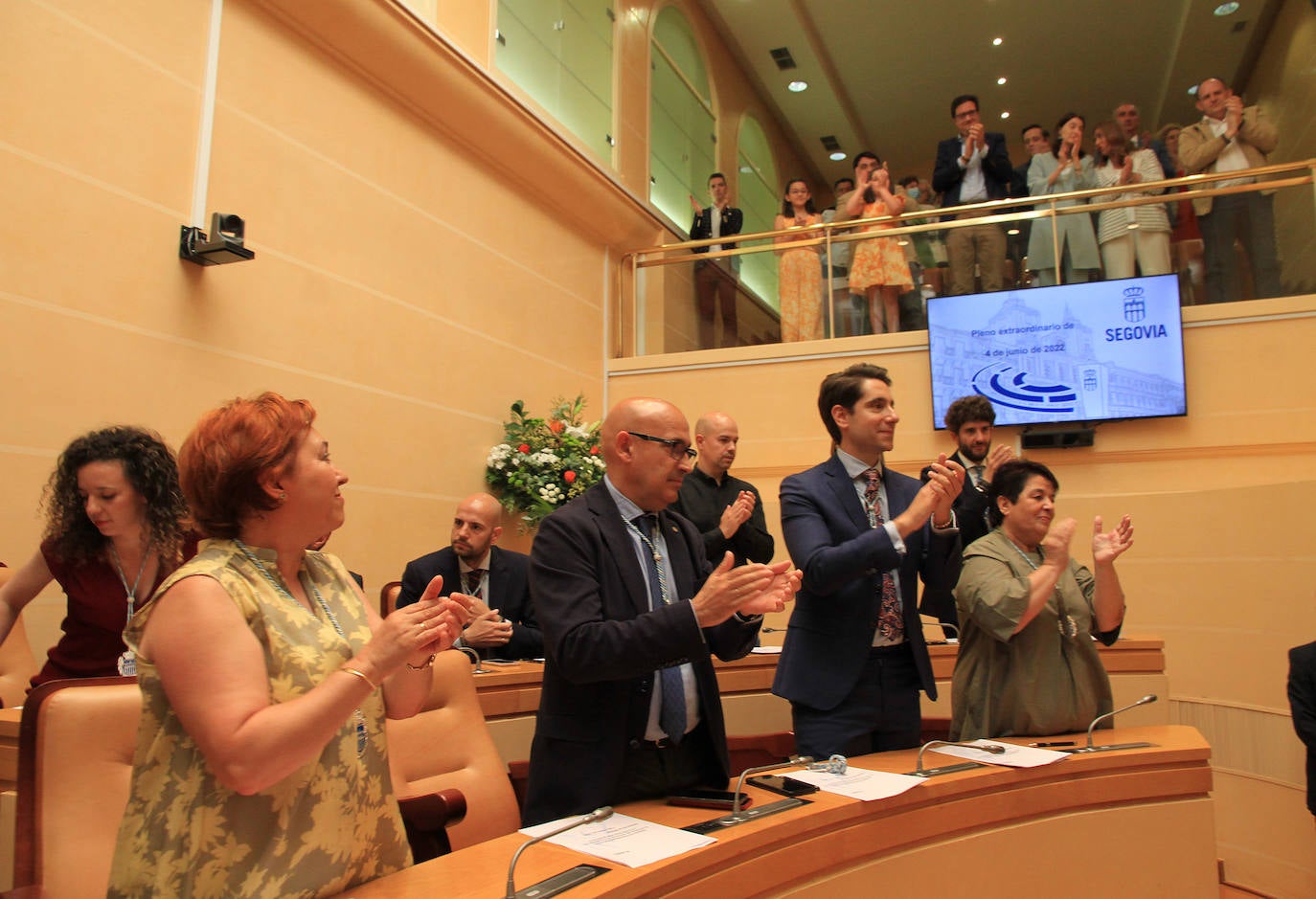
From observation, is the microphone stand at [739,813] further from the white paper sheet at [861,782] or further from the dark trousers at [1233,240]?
the dark trousers at [1233,240]

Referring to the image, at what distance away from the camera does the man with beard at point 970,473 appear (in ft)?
9.82

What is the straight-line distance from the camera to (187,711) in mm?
1268

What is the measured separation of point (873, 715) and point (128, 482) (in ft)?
7.71

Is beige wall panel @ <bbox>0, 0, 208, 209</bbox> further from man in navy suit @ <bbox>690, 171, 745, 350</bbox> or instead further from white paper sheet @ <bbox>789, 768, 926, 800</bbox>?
man in navy suit @ <bbox>690, 171, 745, 350</bbox>

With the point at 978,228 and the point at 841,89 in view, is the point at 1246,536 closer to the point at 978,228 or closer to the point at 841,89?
the point at 978,228

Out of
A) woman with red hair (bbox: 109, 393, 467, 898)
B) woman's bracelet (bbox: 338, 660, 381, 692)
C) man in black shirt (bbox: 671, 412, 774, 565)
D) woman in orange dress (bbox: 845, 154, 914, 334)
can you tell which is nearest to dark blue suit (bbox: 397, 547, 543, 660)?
man in black shirt (bbox: 671, 412, 774, 565)

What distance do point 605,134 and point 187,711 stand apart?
7579 millimetres

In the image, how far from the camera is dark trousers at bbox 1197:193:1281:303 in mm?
6668

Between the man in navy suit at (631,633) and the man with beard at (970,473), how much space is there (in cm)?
109

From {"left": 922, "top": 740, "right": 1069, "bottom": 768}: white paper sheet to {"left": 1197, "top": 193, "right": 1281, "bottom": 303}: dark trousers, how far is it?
18.3 ft

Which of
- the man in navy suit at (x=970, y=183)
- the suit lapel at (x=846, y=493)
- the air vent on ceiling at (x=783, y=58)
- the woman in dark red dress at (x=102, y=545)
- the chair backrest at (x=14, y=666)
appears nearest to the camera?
the suit lapel at (x=846, y=493)

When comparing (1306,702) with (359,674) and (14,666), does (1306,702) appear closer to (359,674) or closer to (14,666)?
(359,674)

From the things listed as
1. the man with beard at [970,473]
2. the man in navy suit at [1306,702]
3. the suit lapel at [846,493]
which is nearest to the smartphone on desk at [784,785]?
the suit lapel at [846,493]

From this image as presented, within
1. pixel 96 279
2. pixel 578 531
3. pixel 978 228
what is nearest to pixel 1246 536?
pixel 978 228
